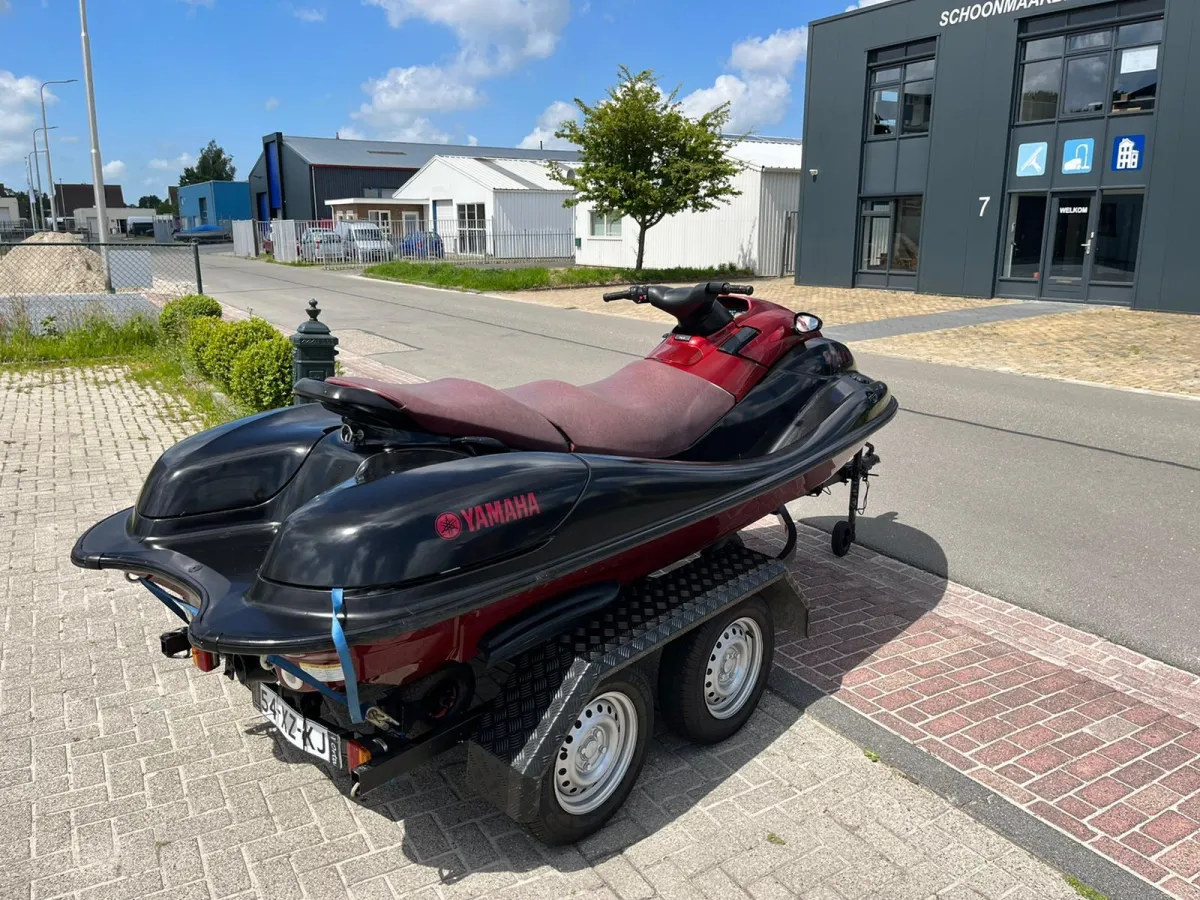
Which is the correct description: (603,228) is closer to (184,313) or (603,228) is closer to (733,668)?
(184,313)

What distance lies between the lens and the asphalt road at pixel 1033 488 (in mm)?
4871

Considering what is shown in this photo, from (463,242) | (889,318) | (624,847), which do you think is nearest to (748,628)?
(624,847)

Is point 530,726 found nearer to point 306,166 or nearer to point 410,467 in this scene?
point 410,467

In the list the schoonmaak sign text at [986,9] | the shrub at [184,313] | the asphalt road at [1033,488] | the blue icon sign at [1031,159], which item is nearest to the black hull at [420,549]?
the asphalt road at [1033,488]

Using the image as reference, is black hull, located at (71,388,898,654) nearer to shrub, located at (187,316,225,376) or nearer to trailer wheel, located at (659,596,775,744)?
trailer wheel, located at (659,596,775,744)

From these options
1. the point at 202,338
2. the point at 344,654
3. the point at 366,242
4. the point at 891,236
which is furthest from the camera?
the point at 366,242

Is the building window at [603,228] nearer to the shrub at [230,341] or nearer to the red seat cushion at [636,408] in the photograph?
the shrub at [230,341]

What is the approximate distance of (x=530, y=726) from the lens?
2670 mm

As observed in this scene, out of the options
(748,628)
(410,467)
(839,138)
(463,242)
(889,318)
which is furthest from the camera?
(463,242)

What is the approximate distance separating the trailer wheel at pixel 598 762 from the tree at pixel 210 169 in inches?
4781

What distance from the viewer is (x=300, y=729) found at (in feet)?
8.98

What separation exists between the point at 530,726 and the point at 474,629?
33cm

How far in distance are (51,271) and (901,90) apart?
19078 mm

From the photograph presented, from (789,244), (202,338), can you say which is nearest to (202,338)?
(202,338)
